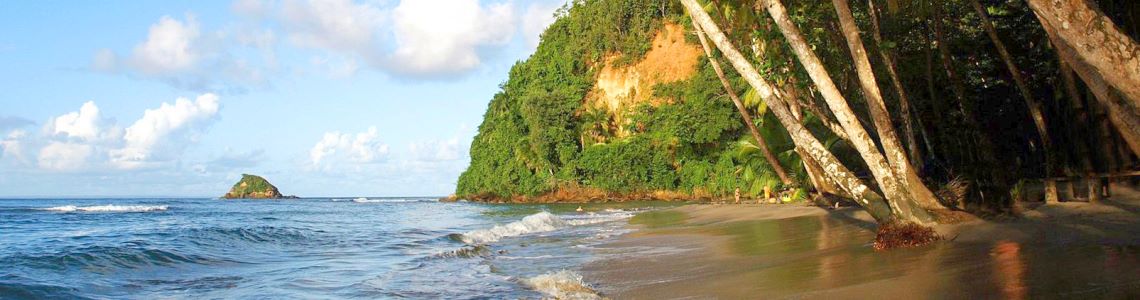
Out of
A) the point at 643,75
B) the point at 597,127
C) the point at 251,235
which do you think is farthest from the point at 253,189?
the point at 251,235

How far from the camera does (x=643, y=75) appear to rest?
1880 inches

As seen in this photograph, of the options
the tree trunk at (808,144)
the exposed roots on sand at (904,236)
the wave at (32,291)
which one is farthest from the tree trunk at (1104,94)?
the wave at (32,291)

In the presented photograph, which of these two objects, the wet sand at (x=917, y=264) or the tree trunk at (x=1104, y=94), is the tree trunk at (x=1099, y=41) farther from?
the wet sand at (x=917, y=264)

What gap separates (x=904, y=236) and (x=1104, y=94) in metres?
2.21

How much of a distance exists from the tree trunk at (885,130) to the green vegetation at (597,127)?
1037 inches

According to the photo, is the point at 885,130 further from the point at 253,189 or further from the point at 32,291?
the point at 253,189

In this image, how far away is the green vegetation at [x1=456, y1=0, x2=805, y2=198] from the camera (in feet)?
128

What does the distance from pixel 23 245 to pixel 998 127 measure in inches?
766

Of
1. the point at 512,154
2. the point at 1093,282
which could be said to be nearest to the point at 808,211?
the point at 1093,282

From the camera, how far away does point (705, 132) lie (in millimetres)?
38406

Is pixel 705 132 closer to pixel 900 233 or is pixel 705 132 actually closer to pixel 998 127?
pixel 998 127

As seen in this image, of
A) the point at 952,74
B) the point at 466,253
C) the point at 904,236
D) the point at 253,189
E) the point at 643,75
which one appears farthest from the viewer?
the point at 253,189

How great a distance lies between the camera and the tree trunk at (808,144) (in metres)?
8.64

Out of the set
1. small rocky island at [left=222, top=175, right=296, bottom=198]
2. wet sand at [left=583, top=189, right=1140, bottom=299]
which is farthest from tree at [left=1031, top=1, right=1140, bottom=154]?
small rocky island at [left=222, top=175, right=296, bottom=198]
